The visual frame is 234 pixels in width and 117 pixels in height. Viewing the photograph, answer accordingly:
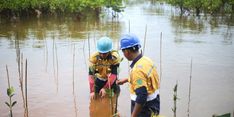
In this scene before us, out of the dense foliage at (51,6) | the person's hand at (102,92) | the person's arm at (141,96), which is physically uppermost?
the dense foliage at (51,6)

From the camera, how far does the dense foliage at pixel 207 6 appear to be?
20.0 meters

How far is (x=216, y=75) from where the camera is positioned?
7.23m

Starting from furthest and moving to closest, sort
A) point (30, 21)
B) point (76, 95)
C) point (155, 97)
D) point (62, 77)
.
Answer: point (30, 21) < point (62, 77) < point (76, 95) < point (155, 97)

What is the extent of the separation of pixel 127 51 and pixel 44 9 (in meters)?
16.6

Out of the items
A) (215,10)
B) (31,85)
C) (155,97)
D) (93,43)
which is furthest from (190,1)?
(155,97)

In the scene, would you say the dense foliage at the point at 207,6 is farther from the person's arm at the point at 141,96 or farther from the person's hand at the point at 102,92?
the person's arm at the point at 141,96

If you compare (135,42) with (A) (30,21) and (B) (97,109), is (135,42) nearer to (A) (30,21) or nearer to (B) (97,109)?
(B) (97,109)

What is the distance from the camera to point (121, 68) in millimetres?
7828

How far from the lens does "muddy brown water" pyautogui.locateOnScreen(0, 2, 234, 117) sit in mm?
5559

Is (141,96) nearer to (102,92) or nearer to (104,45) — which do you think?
(104,45)

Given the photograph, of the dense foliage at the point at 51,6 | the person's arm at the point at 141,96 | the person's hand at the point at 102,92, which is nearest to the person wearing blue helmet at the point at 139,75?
the person's arm at the point at 141,96

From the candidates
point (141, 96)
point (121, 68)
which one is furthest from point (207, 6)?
Answer: point (141, 96)

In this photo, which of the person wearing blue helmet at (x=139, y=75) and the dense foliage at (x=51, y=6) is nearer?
the person wearing blue helmet at (x=139, y=75)

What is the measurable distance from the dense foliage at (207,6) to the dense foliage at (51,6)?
201 inches
